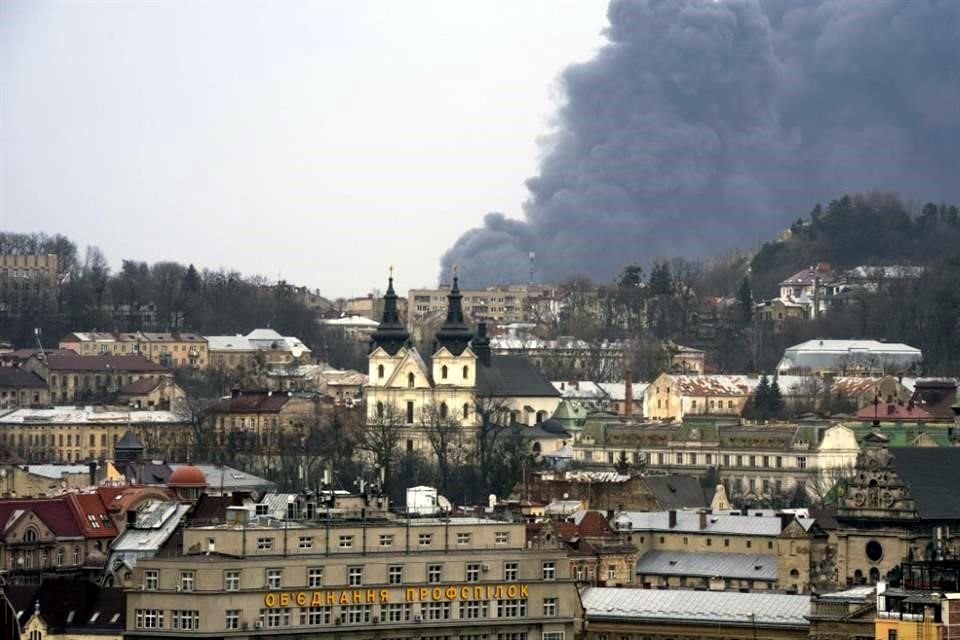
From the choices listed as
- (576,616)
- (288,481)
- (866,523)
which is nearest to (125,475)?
(288,481)

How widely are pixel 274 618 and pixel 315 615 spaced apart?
1.31 meters

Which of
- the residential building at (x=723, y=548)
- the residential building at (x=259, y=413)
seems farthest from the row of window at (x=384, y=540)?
the residential building at (x=259, y=413)

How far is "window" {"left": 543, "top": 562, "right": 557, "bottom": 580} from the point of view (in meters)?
87.5

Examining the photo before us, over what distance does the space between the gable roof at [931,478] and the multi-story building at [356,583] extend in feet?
82.7

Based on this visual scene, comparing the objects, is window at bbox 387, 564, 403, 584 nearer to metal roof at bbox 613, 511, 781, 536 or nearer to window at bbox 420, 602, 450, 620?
window at bbox 420, 602, 450, 620

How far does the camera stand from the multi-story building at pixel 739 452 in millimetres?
163125

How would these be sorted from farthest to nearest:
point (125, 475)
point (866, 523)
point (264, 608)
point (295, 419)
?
point (295, 419), point (125, 475), point (866, 523), point (264, 608)

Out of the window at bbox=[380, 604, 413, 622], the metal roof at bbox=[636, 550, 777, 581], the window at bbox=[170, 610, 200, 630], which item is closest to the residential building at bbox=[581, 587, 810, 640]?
the window at bbox=[380, 604, 413, 622]

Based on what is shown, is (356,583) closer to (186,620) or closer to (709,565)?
(186,620)

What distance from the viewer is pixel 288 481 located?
495ft

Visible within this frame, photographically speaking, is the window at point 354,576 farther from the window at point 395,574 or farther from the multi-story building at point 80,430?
the multi-story building at point 80,430

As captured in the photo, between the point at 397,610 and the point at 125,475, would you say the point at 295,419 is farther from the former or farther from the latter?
the point at 397,610

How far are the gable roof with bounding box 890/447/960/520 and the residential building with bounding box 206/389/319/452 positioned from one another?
65.5 meters

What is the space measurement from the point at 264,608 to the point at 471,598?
5937mm
